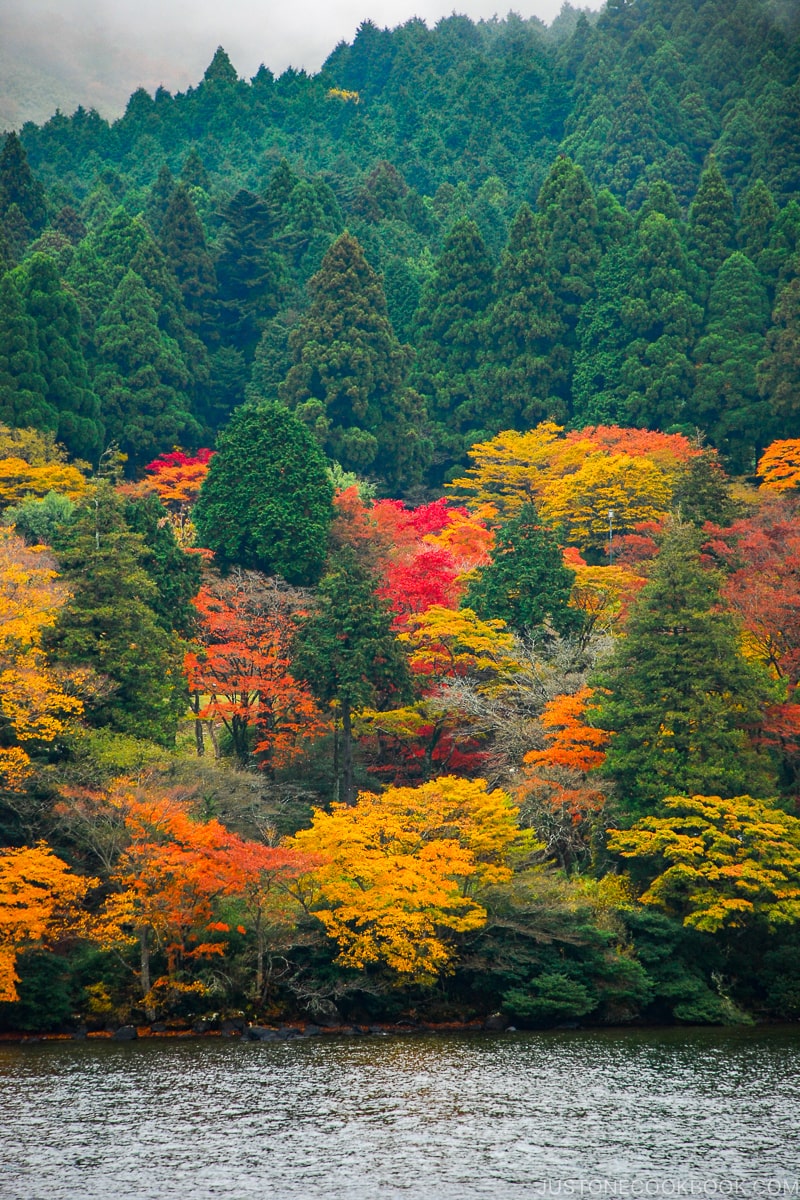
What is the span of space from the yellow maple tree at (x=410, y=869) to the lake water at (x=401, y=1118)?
7.93 ft

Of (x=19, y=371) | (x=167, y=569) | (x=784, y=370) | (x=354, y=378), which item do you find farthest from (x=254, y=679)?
(x=784, y=370)

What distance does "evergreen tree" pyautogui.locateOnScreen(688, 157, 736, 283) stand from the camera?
2773 inches

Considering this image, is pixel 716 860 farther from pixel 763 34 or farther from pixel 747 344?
pixel 763 34

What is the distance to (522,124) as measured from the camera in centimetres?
11825

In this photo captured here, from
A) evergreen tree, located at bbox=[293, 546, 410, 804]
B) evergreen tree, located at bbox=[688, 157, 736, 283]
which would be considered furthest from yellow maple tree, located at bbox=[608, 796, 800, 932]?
evergreen tree, located at bbox=[688, 157, 736, 283]

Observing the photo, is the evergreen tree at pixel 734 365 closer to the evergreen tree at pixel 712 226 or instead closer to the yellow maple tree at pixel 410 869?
the evergreen tree at pixel 712 226

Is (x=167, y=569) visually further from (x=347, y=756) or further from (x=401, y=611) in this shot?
(x=347, y=756)

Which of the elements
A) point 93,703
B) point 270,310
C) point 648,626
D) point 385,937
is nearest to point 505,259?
point 270,310

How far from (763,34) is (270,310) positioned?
2209 inches

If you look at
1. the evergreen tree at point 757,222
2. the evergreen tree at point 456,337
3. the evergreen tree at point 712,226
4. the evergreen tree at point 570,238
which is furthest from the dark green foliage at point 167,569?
the evergreen tree at point 757,222

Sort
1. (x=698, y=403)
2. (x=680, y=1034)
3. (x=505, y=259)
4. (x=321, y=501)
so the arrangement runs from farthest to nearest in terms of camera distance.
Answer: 1. (x=505, y=259)
2. (x=698, y=403)
3. (x=321, y=501)
4. (x=680, y=1034)

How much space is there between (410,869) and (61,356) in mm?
36558

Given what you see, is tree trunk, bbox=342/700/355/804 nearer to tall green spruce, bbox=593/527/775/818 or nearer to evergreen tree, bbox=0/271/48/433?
tall green spruce, bbox=593/527/775/818

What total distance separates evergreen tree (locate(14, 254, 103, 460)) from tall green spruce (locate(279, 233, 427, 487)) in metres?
10.0
